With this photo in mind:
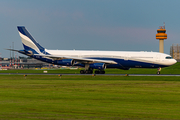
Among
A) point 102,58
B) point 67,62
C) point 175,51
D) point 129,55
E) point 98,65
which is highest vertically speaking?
point 175,51

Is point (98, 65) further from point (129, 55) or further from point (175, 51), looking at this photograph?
point (175, 51)

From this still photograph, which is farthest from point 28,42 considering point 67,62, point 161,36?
point 161,36

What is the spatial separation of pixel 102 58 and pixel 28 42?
17.2 m

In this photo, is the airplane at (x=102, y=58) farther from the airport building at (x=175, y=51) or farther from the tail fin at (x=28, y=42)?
the airport building at (x=175, y=51)

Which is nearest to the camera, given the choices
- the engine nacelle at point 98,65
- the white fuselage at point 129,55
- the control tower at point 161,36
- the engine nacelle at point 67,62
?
the engine nacelle at point 98,65

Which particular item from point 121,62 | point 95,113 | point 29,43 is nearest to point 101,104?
point 95,113

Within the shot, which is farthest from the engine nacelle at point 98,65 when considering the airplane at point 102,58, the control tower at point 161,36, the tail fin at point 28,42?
the control tower at point 161,36

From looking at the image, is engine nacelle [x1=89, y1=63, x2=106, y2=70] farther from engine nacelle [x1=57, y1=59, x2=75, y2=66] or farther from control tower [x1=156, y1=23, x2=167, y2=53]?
control tower [x1=156, y1=23, x2=167, y2=53]

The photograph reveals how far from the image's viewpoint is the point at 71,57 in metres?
57.3

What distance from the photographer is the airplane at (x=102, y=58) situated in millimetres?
55875

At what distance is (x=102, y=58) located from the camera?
5781 centimetres

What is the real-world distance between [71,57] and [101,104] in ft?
130

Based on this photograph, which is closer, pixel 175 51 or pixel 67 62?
pixel 67 62

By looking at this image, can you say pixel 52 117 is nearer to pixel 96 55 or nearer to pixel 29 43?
pixel 96 55
